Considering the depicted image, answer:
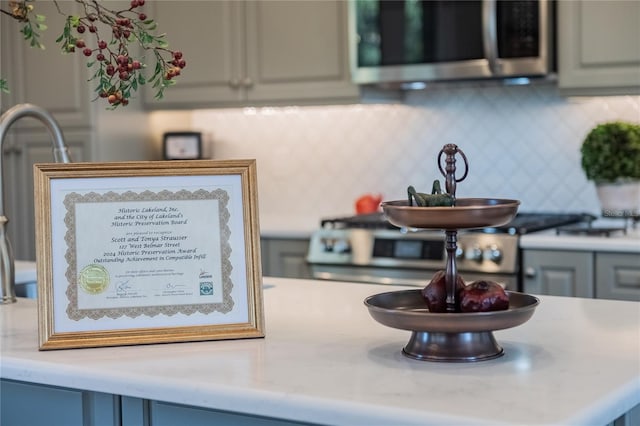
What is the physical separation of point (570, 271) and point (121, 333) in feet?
7.06

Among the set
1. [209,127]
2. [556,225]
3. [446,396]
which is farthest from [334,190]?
[446,396]

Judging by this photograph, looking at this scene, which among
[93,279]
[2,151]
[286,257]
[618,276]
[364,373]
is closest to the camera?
[364,373]

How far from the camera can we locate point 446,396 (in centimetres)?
126

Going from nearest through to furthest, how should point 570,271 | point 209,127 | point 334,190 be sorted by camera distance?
point 570,271
point 334,190
point 209,127

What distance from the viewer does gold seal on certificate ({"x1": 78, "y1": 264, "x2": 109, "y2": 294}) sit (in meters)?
1.64

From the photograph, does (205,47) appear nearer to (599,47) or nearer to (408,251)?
(408,251)

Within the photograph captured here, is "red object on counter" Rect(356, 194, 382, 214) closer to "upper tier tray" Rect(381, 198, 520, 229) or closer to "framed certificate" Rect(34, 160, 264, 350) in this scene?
"framed certificate" Rect(34, 160, 264, 350)

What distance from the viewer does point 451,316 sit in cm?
142

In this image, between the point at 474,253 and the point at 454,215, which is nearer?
the point at 454,215

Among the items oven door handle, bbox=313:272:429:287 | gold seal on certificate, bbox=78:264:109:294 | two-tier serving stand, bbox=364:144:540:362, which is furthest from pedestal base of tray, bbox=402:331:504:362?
oven door handle, bbox=313:272:429:287

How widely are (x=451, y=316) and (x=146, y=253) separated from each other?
21.7 inches

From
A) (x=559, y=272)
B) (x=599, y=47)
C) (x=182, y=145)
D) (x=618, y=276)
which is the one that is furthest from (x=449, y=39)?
(x=182, y=145)

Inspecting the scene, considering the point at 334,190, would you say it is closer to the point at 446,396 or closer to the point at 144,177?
the point at 144,177

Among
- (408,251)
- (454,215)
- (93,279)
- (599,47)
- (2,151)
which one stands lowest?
(408,251)
